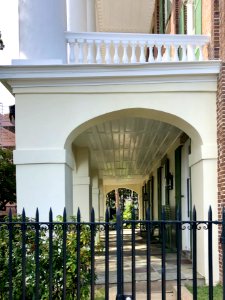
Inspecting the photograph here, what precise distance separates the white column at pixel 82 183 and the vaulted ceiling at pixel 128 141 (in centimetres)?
32

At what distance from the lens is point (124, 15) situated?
60.5 ft

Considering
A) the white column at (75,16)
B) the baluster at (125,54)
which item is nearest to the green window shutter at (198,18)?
the baluster at (125,54)

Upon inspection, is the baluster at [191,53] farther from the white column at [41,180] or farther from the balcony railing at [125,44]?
the white column at [41,180]

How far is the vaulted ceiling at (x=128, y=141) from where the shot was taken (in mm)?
11586

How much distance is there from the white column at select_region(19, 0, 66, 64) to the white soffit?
8.87 meters

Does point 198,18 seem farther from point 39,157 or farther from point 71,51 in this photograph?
point 39,157

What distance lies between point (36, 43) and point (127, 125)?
3567 mm

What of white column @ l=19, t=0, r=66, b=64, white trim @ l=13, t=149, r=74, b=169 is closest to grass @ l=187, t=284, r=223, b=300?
white trim @ l=13, t=149, r=74, b=169

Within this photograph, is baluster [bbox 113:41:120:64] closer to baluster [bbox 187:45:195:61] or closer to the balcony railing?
the balcony railing

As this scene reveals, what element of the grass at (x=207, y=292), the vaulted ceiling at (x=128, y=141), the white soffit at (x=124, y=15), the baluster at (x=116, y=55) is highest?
the white soffit at (x=124, y=15)

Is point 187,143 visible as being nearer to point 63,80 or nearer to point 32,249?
point 63,80

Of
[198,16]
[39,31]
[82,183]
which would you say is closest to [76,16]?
[198,16]

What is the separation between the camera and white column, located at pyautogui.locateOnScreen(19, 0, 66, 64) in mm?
8680

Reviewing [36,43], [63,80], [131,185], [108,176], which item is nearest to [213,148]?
[63,80]
